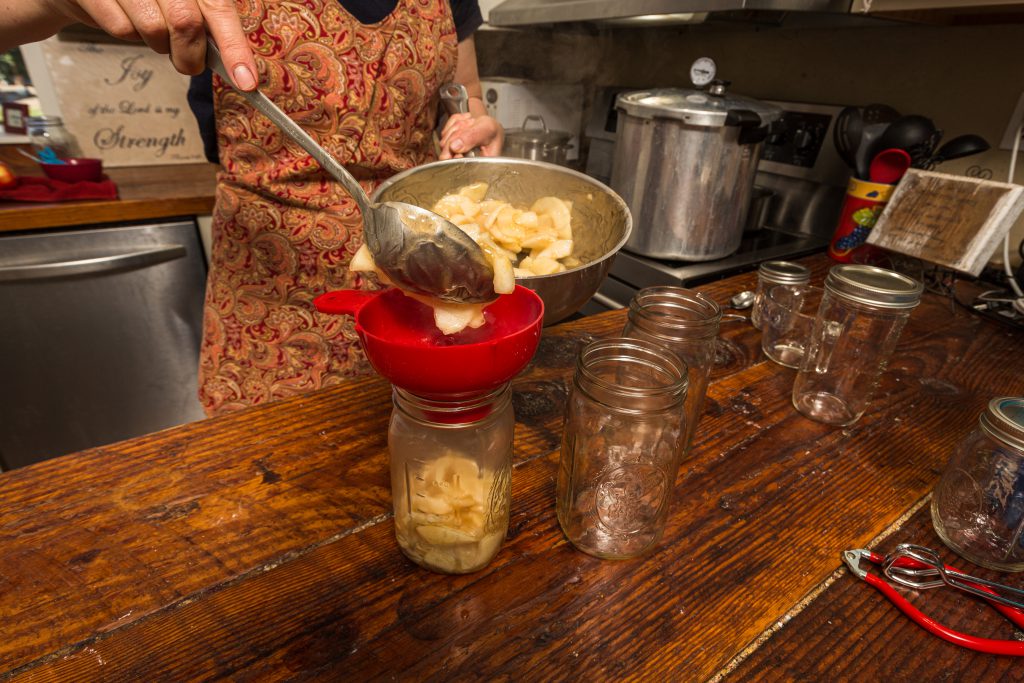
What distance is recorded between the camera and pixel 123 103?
5.22 feet

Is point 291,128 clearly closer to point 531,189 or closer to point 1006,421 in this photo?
point 531,189

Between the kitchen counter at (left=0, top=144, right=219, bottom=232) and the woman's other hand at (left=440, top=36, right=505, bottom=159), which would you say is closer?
the woman's other hand at (left=440, top=36, right=505, bottom=159)

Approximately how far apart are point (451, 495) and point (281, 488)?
0.73 ft

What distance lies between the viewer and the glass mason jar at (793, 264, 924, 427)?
2.42ft

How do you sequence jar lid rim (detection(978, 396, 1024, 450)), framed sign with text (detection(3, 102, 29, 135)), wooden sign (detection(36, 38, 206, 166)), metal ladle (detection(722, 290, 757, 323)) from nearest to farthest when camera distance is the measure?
jar lid rim (detection(978, 396, 1024, 450))
metal ladle (detection(722, 290, 757, 323))
wooden sign (detection(36, 38, 206, 166))
framed sign with text (detection(3, 102, 29, 135))

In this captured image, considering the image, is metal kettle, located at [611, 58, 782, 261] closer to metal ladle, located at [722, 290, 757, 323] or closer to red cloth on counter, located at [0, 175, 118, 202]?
metal ladle, located at [722, 290, 757, 323]

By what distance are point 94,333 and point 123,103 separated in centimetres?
71

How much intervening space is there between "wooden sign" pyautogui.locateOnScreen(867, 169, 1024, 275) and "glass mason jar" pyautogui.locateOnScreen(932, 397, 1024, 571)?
2.53 ft

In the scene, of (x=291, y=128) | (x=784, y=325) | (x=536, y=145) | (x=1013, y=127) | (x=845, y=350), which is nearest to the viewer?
(x=291, y=128)

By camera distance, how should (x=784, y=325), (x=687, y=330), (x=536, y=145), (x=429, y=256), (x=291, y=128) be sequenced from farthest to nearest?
(x=536, y=145), (x=784, y=325), (x=687, y=330), (x=291, y=128), (x=429, y=256)

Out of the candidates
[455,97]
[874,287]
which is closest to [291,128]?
[455,97]

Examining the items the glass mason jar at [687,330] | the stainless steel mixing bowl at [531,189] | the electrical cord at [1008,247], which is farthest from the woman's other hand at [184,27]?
the electrical cord at [1008,247]

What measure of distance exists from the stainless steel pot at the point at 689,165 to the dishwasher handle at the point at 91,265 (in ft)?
3.99

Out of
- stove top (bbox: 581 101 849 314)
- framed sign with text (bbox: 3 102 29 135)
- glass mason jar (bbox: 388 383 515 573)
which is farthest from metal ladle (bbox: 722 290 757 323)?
framed sign with text (bbox: 3 102 29 135)
